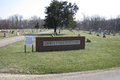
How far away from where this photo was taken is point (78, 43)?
11.0 meters

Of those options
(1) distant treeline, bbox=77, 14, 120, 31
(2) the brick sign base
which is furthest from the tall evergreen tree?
(1) distant treeline, bbox=77, 14, 120, 31

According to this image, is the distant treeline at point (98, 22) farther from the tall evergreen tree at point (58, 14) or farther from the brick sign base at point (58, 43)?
the brick sign base at point (58, 43)

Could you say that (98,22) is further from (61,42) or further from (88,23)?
(61,42)

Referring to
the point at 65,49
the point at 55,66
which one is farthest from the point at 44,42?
the point at 55,66

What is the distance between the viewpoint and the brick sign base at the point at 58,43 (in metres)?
9.67

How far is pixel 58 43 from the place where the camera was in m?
10.2

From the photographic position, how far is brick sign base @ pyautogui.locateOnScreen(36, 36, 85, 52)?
9.67 metres

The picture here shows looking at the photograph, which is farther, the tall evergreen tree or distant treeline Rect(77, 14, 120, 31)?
distant treeline Rect(77, 14, 120, 31)

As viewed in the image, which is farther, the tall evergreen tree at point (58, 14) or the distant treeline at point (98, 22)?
the distant treeline at point (98, 22)

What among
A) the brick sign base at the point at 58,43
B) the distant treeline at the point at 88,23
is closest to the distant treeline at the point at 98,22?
the distant treeline at the point at 88,23

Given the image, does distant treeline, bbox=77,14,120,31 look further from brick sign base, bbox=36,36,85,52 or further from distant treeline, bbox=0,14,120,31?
brick sign base, bbox=36,36,85,52

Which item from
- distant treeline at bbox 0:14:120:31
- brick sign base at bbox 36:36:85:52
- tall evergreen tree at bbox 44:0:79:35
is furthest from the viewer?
distant treeline at bbox 0:14:120:31

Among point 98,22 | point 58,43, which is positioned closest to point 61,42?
point 58,43

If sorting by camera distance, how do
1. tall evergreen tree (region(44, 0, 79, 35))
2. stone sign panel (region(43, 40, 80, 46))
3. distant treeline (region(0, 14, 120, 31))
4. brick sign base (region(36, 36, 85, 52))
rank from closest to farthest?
brick sign base (region(36, 36, 85, 52))
stone sign panel (region(43, 40, 80, 46))
tall evergreen tree (region(44, 0, 79, 35))
distant treeline (region(0, 14, 120, 31))
